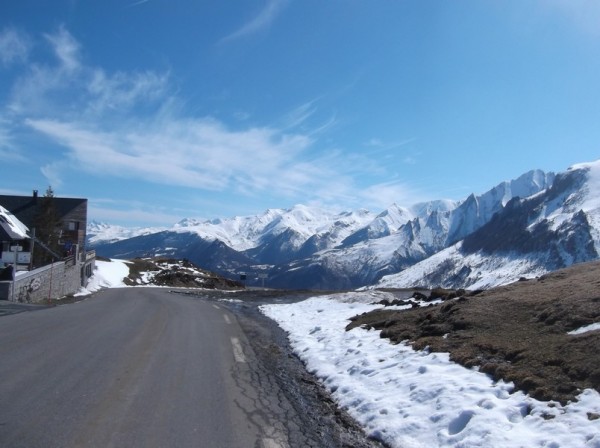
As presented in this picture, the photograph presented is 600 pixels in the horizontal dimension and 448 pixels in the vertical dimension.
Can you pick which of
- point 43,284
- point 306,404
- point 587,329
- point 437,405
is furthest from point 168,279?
point 437,405

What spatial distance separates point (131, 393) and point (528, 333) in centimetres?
814

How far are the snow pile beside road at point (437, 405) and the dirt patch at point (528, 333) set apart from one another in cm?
36

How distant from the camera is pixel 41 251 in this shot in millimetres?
48125

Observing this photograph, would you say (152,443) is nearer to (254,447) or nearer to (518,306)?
(254,447)

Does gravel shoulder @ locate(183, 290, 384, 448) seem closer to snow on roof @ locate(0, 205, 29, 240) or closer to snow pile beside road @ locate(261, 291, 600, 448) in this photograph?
snow pile beside road @ locate(261, 291, 600, 448)

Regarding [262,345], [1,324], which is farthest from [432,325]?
[1,324]

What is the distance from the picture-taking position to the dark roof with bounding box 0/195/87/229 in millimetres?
67750

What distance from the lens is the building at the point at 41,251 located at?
88.8ft

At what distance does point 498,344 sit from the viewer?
10062mm

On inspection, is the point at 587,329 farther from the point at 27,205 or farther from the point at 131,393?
the point at 27,205

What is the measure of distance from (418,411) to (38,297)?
87.4ft

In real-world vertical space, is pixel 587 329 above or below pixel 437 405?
A: above

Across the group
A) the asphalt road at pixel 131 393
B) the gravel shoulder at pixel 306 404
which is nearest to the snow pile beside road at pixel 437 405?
the gravel shoulder at pixel 306 404

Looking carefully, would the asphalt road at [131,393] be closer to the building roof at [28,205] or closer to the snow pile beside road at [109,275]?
the snow pile beside road at [109,275]
